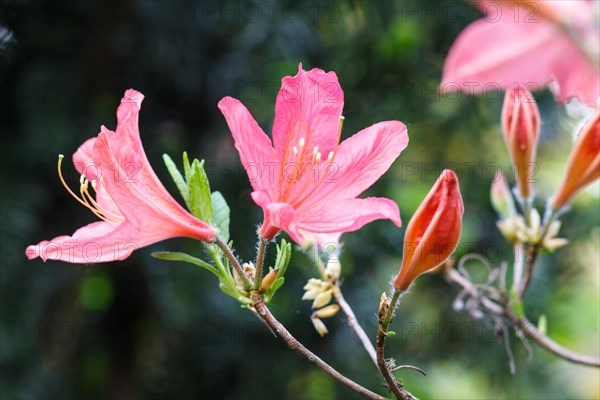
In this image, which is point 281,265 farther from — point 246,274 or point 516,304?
point 516,304

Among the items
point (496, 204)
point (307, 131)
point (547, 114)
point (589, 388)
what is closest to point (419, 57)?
point (547, 114)

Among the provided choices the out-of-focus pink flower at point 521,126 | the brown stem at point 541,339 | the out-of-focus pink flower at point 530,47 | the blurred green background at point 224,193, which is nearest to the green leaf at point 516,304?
the brown stem at point 541,339

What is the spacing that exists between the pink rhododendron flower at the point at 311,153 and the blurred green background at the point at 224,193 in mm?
709

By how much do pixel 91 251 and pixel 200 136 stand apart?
90 centimetres

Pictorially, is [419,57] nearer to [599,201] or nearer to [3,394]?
[599,201]

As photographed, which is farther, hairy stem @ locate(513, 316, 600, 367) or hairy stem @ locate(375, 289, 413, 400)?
hairy stem @ locate(513, 316, 600, 367)

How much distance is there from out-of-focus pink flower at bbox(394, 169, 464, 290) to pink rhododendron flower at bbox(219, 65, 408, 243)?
40 millimetres

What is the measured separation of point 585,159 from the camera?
468 millimetres

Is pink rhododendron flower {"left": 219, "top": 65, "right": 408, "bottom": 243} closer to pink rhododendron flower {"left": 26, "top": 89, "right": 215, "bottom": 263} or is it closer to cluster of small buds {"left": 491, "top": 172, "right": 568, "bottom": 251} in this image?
pink rhododendron flower {"left": 26, "top": 89, "right": 215, "bottom": 263}

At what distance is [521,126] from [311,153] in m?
0.22

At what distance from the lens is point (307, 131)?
0.45 m

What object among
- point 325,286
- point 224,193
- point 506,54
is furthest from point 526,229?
point 224,193

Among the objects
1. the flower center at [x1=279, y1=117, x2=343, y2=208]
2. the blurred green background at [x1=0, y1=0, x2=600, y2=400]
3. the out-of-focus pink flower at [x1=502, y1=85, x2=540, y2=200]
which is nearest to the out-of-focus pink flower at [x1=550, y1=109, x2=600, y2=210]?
the out-of-focus pink flower at [x1=502, y1=85, x2=540, y2=200]

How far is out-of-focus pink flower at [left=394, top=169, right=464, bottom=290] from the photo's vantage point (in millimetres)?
373
